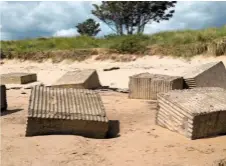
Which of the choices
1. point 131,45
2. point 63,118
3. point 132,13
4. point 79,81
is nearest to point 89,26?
point 132,13

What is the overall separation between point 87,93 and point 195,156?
2180 mm

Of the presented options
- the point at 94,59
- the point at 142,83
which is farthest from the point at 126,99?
the point at 94,59

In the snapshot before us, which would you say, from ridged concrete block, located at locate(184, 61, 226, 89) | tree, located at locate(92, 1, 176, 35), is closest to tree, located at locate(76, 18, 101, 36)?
tree, located at locate(92, 1, 176, 35)

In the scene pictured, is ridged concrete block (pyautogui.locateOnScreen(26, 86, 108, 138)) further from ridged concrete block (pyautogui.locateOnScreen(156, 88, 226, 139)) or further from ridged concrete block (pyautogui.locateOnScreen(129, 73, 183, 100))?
ridged concrete block (pyautogui.locateOnScreen(129, 73, 183, 100))

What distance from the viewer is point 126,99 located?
8.46 metres

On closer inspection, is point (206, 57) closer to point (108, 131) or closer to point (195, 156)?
point (108, 131)

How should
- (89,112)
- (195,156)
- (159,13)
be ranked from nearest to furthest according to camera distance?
(195,156), (89,112), (159,13)

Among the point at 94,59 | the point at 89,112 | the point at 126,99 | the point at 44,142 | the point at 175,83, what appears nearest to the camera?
the point at 44,142

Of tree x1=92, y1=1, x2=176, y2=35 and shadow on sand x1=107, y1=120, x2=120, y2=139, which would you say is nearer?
shadow on sand x1=107, y1=120, x2=120, y2=139

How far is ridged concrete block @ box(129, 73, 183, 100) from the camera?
26.1 feet

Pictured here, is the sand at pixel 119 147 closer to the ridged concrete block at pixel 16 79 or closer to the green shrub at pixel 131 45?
the ridged concrete block at pixel 16 79

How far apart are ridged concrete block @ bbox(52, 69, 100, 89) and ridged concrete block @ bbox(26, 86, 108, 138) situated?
3.03 m

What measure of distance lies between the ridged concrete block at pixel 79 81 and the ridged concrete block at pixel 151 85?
1.04m

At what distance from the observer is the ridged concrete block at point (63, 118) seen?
5238 millimetres
